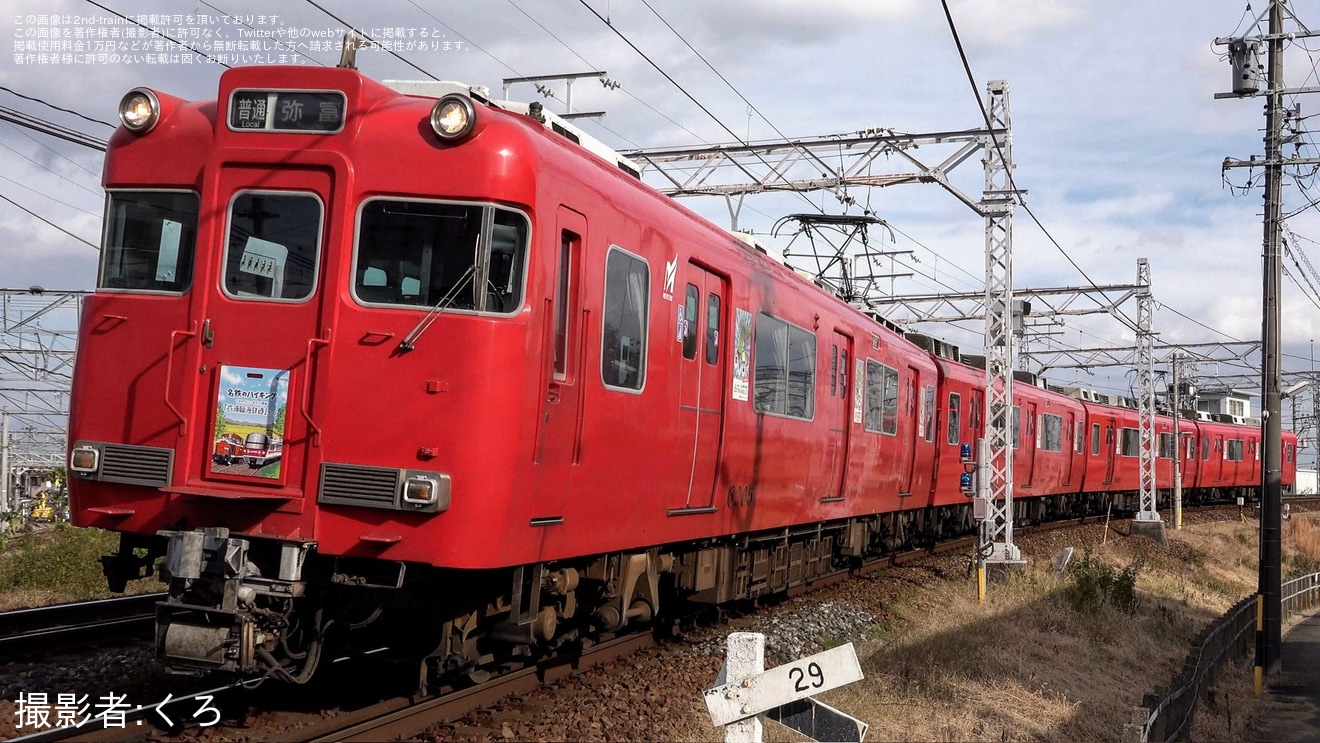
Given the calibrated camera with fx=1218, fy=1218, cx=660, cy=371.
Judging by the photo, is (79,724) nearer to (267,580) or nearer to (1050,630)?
(267,580)

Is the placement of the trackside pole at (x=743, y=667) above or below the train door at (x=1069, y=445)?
below

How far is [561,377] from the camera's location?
276 inches

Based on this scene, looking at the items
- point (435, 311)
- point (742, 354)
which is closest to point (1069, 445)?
point (742, 354)

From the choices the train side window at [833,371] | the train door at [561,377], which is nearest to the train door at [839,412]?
the train side window at [833,371]

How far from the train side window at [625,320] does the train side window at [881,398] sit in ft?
22.0

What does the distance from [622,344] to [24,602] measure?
7192mm

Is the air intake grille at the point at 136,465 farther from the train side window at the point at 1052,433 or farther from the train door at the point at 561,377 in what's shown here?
the train side window at the point at 1052,433

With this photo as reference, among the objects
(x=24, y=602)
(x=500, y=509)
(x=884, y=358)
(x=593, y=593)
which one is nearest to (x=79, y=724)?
(x=500, y=509)

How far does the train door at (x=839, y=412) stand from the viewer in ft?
42.3

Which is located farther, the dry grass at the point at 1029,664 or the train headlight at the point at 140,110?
the dry grass at the point at 1029,664

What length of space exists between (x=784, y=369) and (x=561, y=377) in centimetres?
451

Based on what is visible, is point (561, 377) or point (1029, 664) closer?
point (561, 377)

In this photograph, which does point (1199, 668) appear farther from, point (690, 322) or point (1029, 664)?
point (690, 322)

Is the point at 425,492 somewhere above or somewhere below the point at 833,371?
below
